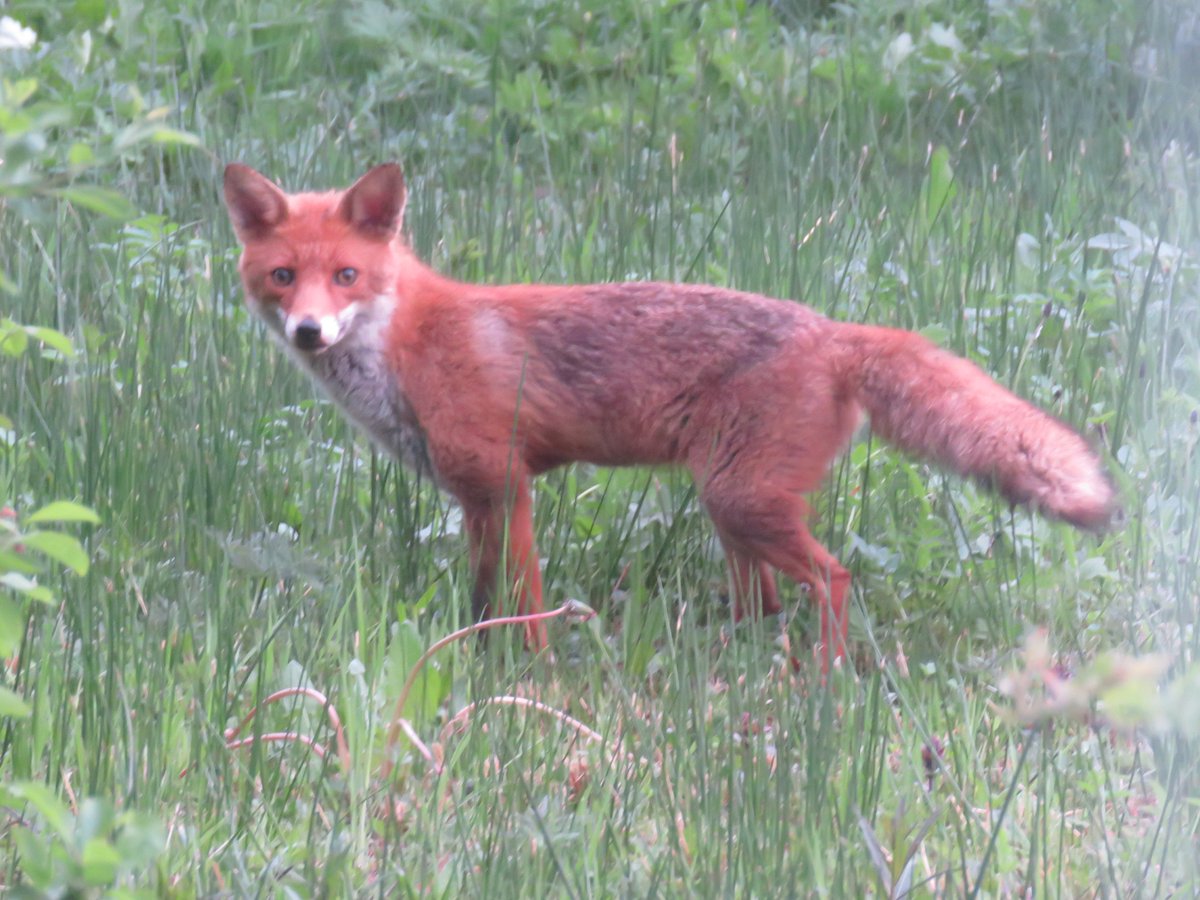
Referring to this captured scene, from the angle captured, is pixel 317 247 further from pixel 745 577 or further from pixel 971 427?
pixel 971 427

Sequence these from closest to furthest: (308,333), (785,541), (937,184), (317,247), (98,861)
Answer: (98,861), (785,541), (308,333), (317,247), (937,184)

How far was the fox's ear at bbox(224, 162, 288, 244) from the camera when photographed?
171 inches

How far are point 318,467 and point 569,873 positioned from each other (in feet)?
7.65

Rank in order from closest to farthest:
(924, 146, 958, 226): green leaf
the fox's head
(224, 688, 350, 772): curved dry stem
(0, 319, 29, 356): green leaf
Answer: (0, 319, 29, 356): green leaf, (224, 688, 350, 772): curved dry stem, the fox's head, (924, 146, 958, 226): green leaf

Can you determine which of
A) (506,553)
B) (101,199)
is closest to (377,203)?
(506,553)

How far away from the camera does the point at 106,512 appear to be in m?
4.07

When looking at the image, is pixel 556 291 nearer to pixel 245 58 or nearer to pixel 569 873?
pixel 569 873

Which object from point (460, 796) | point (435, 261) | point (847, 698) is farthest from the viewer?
point (435, 261)

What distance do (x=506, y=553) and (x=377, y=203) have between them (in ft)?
3.97

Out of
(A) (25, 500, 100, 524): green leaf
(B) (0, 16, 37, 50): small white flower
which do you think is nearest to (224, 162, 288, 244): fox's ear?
(B) (0, 16, 37, 50): small white flower

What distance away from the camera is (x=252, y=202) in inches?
173

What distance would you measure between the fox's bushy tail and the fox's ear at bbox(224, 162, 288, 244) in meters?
1.74

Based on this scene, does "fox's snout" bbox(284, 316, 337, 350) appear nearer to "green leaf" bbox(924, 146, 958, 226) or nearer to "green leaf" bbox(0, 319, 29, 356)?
"green leaf" bbox(0, 319, 29, 356)

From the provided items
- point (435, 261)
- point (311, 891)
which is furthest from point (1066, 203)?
point (311, 891)
